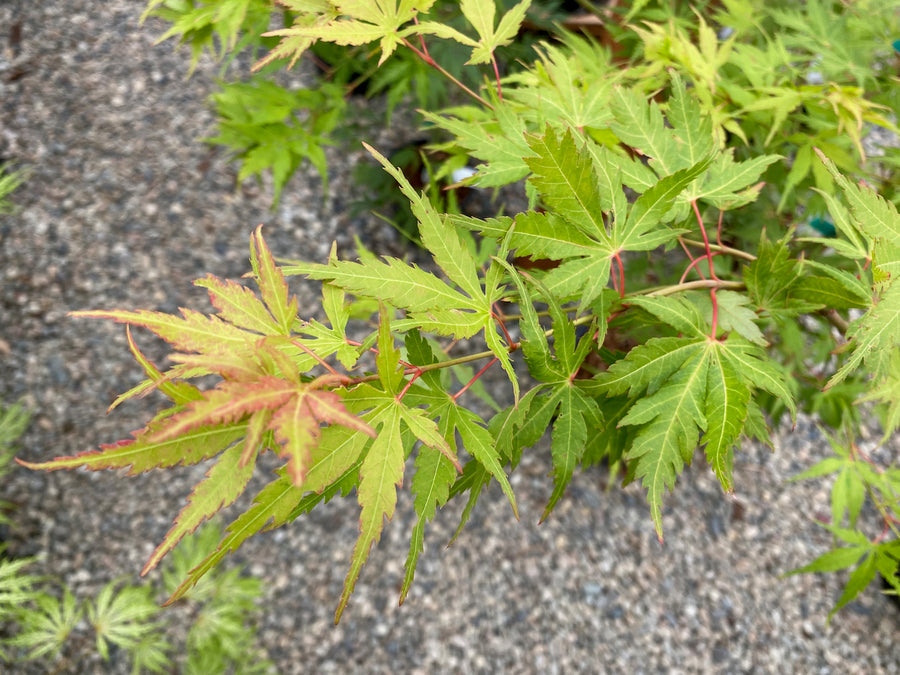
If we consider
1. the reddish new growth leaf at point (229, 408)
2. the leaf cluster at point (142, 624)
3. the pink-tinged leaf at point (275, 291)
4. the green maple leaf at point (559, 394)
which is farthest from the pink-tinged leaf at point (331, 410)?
the leaf cluster at point (142, 624)

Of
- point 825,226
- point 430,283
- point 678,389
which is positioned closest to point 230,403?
point 430,283

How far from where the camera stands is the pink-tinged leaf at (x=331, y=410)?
1.57 ft

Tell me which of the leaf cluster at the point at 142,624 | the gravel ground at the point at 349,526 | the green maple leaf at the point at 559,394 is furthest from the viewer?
the gravel ground at the point at 349,526

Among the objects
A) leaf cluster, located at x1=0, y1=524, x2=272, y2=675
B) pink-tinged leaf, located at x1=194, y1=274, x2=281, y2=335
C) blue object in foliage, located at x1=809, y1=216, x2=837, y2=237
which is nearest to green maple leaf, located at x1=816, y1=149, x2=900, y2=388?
pink-tinged leaf, located at x1=194, y1=274, x2=281, y2=335

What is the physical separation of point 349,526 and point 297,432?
66.0 inches

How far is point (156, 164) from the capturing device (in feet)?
8.32

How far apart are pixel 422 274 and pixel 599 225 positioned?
23 cm

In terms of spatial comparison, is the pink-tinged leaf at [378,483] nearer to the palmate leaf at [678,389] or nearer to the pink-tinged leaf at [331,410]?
the pink-tinged leaf at [331,410]

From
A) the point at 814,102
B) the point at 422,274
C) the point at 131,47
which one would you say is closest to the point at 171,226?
the point at 131,47

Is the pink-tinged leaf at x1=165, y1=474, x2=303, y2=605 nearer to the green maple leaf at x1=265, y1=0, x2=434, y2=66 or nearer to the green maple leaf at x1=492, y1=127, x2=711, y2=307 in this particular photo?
the green maple leaf at x1=492, y1=127, x2=711, y2=307

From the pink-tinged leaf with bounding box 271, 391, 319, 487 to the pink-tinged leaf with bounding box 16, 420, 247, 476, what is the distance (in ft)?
0.24

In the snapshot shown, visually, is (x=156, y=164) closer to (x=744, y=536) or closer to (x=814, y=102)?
(x=814, y=102)

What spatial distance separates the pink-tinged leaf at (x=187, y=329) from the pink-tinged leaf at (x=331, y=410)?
0.12 m

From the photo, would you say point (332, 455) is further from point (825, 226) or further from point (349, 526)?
point (825, 226)
